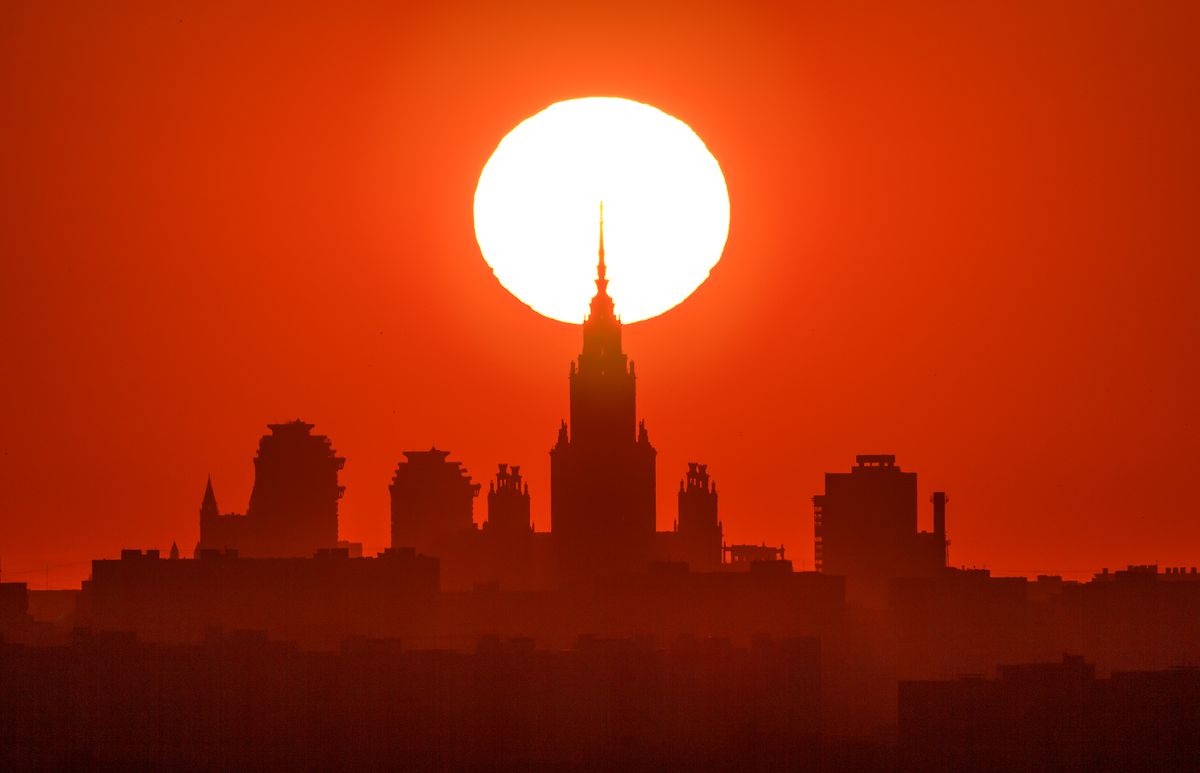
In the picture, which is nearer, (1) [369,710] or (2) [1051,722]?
(1) [369,710]

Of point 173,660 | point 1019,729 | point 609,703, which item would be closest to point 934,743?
point 1019,729

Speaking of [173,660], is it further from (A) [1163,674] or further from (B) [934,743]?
(A) [1163,674]

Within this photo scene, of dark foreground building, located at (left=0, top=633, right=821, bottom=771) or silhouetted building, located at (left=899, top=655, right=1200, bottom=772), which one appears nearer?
dark foreground building, located at (left=0, top=633, right=821, bottom=771)

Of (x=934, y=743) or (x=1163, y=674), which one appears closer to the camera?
(x=934, y=743)

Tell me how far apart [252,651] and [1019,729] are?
5142cm

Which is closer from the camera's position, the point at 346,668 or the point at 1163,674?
the point at 346,668

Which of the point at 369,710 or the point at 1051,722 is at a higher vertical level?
the point at 369,710

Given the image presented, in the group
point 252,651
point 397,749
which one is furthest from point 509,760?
point 252,651

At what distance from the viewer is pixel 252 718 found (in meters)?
180

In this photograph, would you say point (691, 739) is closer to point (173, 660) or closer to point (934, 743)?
point (934, 743)

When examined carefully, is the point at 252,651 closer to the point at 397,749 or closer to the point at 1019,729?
the point at 397,749

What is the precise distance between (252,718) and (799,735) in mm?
37313

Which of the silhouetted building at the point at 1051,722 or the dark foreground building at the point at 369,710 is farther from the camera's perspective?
the silhouetted building at the point at 1051,722

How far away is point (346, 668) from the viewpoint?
183625 millimetres
